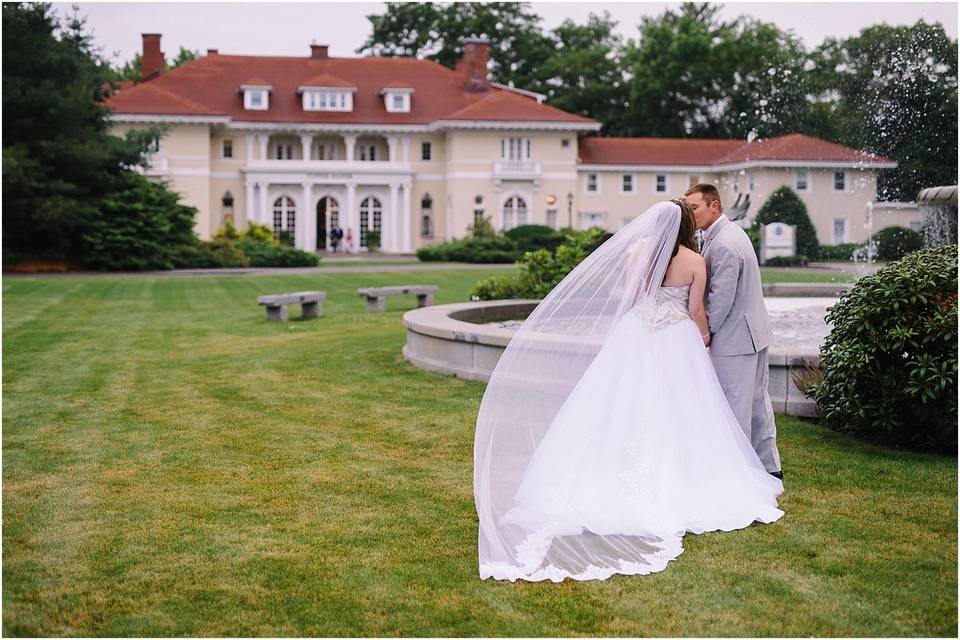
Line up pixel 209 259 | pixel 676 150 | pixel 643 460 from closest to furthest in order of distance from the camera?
pixel 643 460
pixel 209 259
pixel 676 150

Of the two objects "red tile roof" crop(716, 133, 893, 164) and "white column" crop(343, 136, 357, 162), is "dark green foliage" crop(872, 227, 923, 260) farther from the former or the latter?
"white column" crop(343, 136, 357, 162)

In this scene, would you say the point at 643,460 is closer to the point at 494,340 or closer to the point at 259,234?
the point at 494,340

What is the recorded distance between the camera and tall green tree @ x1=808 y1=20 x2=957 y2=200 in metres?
22.2

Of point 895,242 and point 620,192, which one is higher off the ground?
point 620,192

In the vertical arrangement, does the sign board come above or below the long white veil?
above

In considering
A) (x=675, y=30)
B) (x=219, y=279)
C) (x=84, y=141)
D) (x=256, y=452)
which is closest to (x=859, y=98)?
(x=219, y=279)

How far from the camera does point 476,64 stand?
60.2 m

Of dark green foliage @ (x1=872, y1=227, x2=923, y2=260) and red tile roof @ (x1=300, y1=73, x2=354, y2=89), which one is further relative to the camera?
red tile roof @ (x1=300, y1=73, x2=354, y2=89)

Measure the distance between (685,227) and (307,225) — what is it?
52.9 metres

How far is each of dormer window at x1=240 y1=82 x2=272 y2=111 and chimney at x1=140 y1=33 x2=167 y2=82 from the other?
8.13m

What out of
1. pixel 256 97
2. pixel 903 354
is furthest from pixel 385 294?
pixel 256 97

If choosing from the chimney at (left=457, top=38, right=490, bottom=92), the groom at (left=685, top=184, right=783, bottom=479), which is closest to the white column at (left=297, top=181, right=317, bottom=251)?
the chimney at (left=457, top=38, right=490, bottom=92)

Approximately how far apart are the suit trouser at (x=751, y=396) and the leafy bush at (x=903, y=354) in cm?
115

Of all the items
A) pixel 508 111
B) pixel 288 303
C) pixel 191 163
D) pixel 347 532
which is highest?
pixel 508 111
